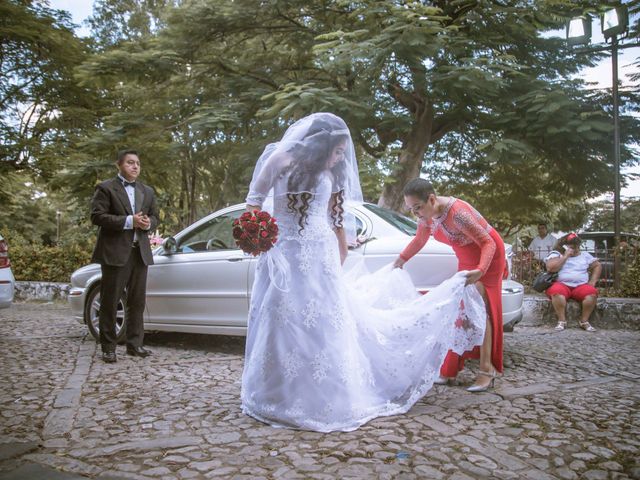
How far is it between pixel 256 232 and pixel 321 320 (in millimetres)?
726

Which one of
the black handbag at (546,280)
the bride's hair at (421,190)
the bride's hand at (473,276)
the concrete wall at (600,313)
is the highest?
the bride's hair at (421,190)

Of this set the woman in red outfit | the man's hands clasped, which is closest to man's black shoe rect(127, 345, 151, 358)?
the man's hands clasped

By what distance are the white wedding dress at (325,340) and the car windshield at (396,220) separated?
54.2 inches

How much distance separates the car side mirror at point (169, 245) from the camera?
6.21 m

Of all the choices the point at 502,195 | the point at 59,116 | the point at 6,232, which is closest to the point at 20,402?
the point at 502,195

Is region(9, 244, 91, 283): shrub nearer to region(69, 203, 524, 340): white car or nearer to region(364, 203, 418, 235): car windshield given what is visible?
region(69, 203, 524, 340): white car

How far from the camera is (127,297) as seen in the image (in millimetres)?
5770

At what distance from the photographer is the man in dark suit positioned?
542 cm

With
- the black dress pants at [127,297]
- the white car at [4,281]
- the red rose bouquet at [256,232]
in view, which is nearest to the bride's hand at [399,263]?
the red rose bouquet at [256,232]

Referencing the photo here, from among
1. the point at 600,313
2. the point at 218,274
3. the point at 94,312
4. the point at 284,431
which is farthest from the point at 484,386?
the point at 600,313

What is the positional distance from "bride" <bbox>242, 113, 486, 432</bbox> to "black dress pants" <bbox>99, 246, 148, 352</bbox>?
7.65 ft

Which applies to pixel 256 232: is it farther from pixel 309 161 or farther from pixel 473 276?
pixel 473 276

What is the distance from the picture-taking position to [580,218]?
25.9 meters

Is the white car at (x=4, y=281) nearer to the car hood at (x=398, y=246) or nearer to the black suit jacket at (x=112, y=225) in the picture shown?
the black suit jacket at (x=112, y=225)
